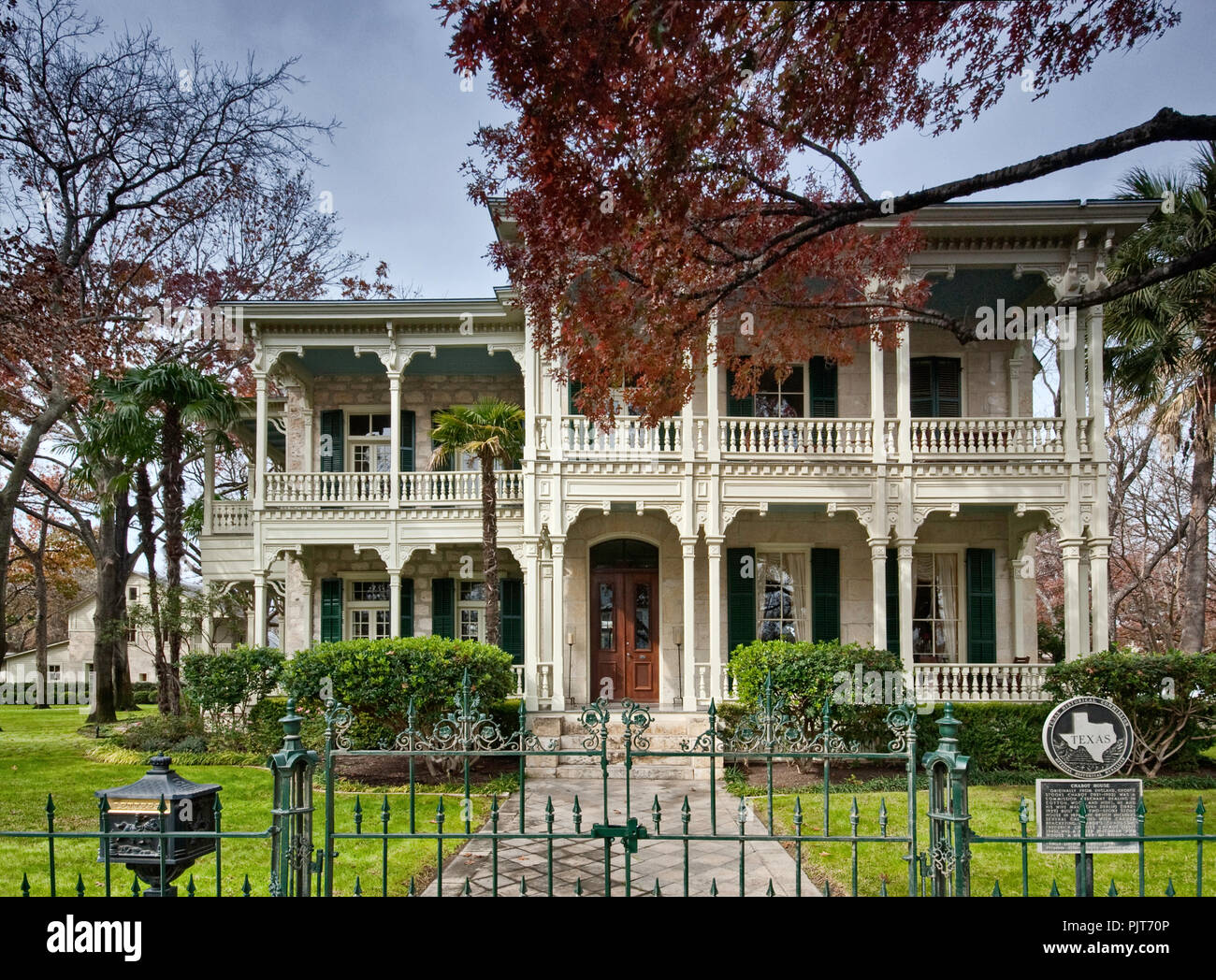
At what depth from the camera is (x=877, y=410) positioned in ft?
44.7

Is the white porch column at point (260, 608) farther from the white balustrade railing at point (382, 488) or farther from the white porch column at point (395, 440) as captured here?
the white porch column at point (395, 440)

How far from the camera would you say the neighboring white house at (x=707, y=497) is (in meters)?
13.4

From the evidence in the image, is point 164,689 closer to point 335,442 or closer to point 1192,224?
point 335,442

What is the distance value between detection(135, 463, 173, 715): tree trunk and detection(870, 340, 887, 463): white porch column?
41.6 ft

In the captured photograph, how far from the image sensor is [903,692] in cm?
1218

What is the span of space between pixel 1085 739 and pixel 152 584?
599 inches

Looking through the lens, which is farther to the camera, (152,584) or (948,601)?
(152,584)

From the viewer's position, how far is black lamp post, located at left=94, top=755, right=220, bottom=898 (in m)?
4.28

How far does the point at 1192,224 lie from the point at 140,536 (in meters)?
24.0

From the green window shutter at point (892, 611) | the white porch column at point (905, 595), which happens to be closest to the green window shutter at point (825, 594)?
the green window shutter at point (892, 611)

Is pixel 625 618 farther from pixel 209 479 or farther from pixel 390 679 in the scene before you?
pixel 209 479

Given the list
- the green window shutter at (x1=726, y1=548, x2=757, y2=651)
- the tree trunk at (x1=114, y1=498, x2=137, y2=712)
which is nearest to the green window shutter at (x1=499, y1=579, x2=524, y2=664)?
the green window shutter at (x1=726, y1=548, x2=757, y2=651)

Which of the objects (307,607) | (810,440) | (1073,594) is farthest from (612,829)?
(307,607)

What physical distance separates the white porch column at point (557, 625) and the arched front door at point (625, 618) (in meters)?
1.83
